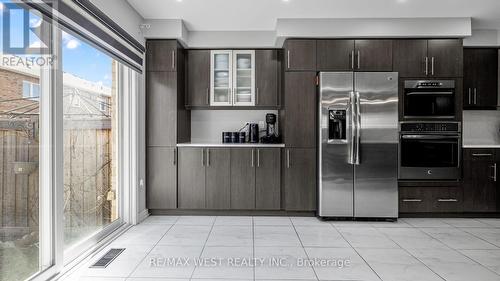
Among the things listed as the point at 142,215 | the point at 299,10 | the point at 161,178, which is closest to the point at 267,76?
the point at 299,10

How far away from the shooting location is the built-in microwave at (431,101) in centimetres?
436

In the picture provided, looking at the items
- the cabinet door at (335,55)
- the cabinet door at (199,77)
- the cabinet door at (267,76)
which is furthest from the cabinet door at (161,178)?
the cabinet door at (335,55)

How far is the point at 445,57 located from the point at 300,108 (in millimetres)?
2023

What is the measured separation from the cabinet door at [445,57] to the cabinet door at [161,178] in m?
3.63

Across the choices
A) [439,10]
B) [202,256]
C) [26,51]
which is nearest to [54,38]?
[26,51]

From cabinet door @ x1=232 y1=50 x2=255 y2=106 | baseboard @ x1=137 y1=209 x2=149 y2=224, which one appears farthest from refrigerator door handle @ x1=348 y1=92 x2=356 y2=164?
baseboard @ x1=137 y1=209 x2=149 y2=224

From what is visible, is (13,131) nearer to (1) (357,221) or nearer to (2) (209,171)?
(2) (209,171)

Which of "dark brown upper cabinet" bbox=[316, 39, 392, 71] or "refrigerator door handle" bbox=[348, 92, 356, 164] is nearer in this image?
"refrigerator door handle" bbox=[348, 92, 356, 164]

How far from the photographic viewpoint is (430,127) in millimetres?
4336

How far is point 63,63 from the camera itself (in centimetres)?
271

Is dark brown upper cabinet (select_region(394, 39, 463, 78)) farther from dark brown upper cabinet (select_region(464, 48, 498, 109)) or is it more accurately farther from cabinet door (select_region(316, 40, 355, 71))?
cabinet door (select_region(316, 40, 355, 71))

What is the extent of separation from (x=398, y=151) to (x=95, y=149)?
3647 mm

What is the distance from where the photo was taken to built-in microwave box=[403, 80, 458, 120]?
436cm
